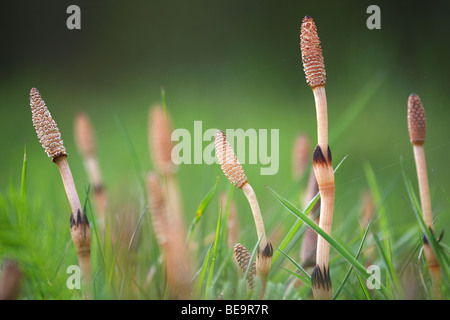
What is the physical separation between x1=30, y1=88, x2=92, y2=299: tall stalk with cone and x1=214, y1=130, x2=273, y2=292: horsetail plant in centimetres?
12

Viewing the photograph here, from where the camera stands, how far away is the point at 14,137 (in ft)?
2.31

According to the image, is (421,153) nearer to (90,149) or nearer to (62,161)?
(62,161)

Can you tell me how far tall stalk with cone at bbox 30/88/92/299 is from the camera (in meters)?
0.38

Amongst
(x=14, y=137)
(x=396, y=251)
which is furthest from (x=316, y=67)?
(x=14, y=137)

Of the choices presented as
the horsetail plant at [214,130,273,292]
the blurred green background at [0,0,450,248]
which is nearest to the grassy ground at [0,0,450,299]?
the blurred green background at [0,0,450,248]

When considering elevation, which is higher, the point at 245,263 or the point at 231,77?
the point at 231,77

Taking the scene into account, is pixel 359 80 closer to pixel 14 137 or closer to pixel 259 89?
pixel 259 89

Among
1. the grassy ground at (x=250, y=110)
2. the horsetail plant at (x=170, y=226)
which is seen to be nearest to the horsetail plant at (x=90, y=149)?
the grassy ground at (x=250, y=110)

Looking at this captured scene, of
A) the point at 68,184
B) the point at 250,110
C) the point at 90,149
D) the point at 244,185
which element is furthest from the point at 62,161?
the point at 250,110

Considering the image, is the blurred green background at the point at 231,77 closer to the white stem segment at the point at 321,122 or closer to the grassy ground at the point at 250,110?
the grassy ground at the point at 250,110

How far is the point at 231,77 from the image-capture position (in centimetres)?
82

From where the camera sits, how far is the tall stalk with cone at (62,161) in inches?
15.1

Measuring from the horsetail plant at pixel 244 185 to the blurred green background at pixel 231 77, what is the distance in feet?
0.64

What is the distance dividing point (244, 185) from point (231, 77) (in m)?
0.45
